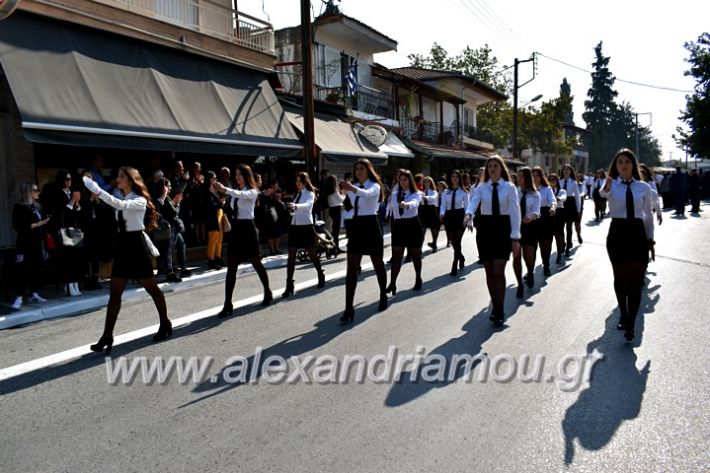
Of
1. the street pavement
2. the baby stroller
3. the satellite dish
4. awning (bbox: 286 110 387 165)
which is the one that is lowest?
Answer: the street pavement

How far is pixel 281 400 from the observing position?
4.52 meters

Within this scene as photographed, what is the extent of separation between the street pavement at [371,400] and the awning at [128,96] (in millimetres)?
3858

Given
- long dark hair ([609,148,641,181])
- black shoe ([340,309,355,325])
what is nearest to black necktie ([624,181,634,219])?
long dark hair ([609,148,641,181])

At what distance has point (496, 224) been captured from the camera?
22.9 feet

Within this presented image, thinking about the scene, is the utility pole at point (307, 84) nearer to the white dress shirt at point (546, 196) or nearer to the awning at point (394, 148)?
the white dress shirt at point (546, 196)

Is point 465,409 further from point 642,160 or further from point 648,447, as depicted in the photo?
point 642,160

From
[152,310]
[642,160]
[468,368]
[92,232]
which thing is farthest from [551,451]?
[642,160]

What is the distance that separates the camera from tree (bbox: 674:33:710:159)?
117ft

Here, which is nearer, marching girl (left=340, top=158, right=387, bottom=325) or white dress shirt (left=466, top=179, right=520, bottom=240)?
white dress shirt (left=466, top=179, right=520, bottom=240)

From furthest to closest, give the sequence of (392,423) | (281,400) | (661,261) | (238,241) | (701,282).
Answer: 1. (661,261)
2. (701,282)
3. (238,241)
4. (281,400)
5. (392,423)

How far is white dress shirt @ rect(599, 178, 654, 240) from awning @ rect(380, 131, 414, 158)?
15.1m

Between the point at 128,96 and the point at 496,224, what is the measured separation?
7890mm

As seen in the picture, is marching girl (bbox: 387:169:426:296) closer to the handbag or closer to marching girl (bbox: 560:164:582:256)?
the handbag

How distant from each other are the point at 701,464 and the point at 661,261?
8971mm
